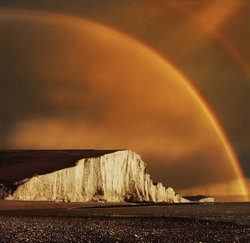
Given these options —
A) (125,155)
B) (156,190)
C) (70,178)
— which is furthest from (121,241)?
(156,190)

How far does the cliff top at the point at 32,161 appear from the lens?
10475 cm

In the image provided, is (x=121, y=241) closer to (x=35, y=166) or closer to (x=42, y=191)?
(x=42, y=191)

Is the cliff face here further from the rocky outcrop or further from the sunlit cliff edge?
the rocky outcrop

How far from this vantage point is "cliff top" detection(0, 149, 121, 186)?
10475 cm

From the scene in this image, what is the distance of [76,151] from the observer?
13688 centimetres

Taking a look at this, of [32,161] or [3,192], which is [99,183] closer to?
[32,161]

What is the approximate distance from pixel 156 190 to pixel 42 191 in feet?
179

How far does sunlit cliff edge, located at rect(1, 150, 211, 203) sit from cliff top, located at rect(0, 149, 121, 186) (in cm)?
275

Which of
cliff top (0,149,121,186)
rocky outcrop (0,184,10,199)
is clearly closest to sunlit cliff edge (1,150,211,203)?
rocky outcrop (0,184,10,199)

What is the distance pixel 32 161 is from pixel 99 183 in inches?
750

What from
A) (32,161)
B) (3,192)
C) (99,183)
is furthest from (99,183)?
(3,192)

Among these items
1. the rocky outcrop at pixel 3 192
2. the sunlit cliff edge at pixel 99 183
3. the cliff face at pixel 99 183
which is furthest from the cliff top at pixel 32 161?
the rocky outcrop at pixel 3 192

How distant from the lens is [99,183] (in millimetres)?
118375

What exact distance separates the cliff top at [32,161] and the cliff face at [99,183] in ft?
8.35
